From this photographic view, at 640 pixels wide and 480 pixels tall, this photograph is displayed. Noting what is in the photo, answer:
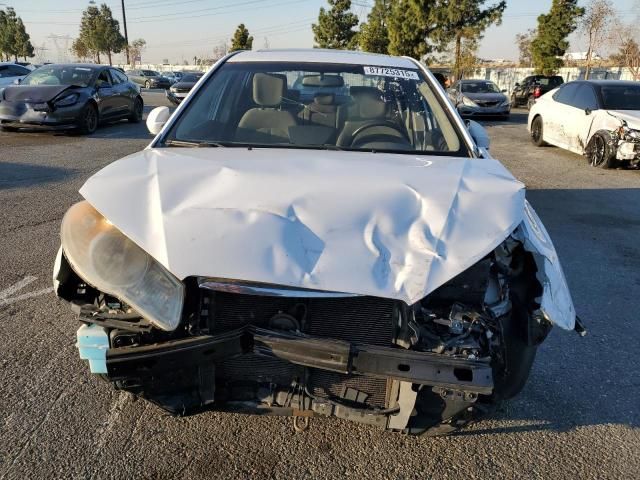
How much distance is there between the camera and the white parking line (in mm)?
3734

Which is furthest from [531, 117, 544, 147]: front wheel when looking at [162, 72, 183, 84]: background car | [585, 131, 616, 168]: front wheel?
[162, 72, 183, 84]: background car

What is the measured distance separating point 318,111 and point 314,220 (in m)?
1.57

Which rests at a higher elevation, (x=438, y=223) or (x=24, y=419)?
(x=438, y=223)

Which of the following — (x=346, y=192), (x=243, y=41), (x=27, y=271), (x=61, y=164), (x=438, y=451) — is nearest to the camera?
(x=346, y=192)

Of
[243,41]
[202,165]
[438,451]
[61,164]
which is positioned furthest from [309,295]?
[243,41]

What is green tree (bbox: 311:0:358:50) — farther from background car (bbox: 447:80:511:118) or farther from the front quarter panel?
the front quarter panel

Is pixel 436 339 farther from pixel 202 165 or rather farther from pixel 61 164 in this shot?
pixel 61 164

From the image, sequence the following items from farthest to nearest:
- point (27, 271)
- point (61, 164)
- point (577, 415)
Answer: point (61, 164) → point (27, 271) → point (577, 415)

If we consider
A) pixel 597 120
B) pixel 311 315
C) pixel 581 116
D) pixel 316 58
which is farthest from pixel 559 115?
pixel 311 315

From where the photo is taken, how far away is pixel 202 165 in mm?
2525

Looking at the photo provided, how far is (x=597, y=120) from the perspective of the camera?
31.9 ft

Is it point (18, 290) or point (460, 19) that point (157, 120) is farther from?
point (460, 19)

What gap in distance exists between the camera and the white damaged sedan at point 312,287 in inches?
77.6

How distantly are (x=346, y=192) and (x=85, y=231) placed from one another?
111cm
